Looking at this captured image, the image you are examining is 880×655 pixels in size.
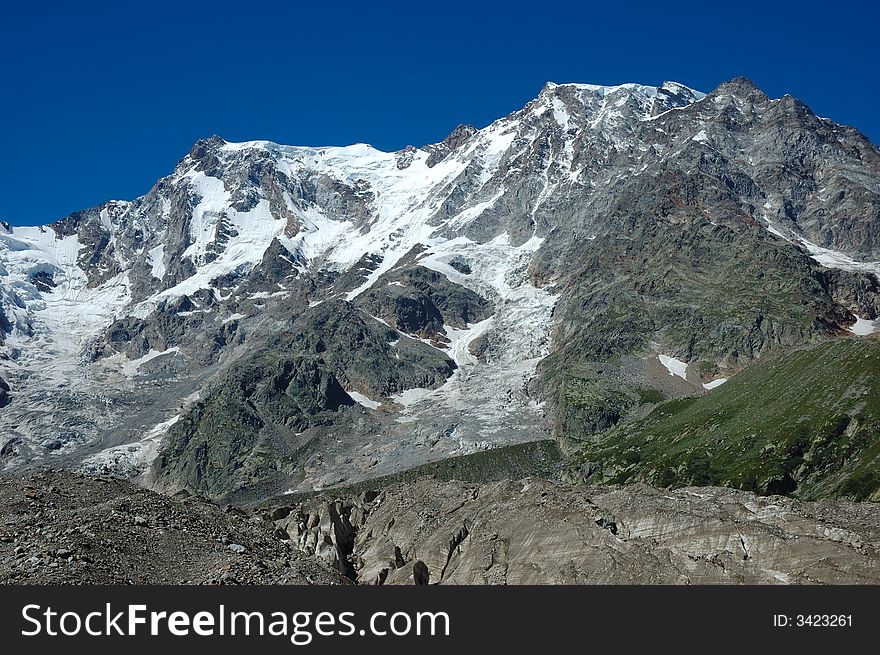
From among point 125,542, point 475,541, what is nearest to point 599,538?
point 475,541

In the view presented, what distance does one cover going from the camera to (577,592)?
121 ft

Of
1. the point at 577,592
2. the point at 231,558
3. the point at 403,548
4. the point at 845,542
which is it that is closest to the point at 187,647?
the point at 577,592

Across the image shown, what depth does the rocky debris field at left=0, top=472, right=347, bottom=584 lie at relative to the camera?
4500 centimetres

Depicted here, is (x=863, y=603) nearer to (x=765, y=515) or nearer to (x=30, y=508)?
(x=765, y=515)

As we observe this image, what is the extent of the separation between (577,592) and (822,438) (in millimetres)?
163628

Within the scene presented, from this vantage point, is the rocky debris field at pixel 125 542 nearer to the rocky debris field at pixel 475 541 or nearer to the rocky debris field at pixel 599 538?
the rocky debris field at pixel 475 541

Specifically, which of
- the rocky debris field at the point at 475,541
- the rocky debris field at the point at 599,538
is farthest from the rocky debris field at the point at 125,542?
the rocky debris field at the point at 599,538

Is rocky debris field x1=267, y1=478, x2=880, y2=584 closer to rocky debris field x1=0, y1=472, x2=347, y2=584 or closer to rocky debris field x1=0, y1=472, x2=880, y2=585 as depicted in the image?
rocky debris field x1=0, y1=472, x2=880, y2=585

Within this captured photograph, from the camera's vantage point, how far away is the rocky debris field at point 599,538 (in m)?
57.4

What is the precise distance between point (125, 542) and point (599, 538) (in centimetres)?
3411

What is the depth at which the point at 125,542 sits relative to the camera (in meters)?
50.0

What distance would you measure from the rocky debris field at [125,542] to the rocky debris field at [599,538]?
54.4 ft

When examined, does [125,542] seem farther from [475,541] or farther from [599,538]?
[599,538]

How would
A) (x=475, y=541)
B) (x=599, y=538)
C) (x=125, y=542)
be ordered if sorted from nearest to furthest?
(x=125, y=542) < (x=599, y=538) < (x=475, y=541)
